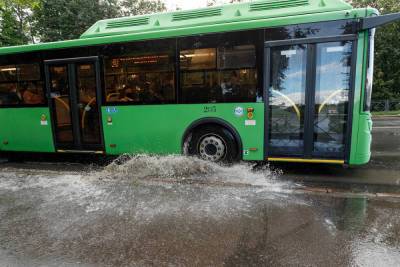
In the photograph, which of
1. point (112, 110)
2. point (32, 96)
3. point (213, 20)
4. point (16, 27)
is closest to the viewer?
point (213, 20)

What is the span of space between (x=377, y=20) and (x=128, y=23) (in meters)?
5.54

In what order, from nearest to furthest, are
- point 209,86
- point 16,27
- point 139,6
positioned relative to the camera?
1. point 209,86
2. point 16,27
3. point 139,6

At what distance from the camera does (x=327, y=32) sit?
19.5 ft

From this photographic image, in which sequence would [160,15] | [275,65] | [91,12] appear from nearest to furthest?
1. [275,65]
2. [160,15]
3. [91,12]

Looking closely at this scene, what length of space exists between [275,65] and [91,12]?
58.7 feet

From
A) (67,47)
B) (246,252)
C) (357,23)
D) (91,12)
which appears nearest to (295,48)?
(357,23)

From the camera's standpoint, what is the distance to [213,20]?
23.6ft

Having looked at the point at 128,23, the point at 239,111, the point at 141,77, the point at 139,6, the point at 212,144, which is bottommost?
the point at 212,144

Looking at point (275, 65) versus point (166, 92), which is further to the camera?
point (166, 92)

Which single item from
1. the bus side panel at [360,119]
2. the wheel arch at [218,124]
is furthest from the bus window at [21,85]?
the bus side panel at [360,119]

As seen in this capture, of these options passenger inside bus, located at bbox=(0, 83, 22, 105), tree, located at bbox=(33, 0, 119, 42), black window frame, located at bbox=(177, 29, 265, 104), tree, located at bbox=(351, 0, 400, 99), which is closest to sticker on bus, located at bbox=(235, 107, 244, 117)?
black window frame, located at bbox=(177, 29, 265, 104)

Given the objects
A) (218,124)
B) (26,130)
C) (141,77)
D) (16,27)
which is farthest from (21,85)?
(16,27)

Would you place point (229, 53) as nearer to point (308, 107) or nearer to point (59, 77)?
point (308, 107)

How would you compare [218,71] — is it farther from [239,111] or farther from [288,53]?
[288,53]
